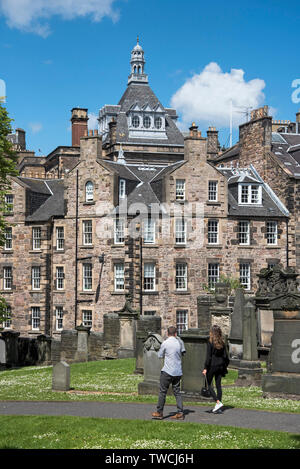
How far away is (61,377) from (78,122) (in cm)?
4438

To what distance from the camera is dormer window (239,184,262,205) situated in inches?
1982

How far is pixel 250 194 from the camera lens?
5050 cm

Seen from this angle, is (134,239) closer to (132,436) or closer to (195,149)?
(195,149)

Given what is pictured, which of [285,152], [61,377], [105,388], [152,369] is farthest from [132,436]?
[285,152]

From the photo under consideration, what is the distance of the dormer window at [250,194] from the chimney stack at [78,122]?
61.4ft

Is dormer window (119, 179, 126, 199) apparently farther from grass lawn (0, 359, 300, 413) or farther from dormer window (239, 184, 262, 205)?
grass lawn (0, 359, 300, 413)

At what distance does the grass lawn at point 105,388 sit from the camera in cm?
1791

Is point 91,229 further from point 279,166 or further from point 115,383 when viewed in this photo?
point 115,383

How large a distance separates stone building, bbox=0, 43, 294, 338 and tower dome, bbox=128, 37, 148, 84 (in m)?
27.8

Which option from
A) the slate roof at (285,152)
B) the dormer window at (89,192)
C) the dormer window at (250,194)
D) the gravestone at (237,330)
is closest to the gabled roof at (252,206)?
the dormer window at (250,194)

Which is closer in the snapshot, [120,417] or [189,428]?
[189,428]
